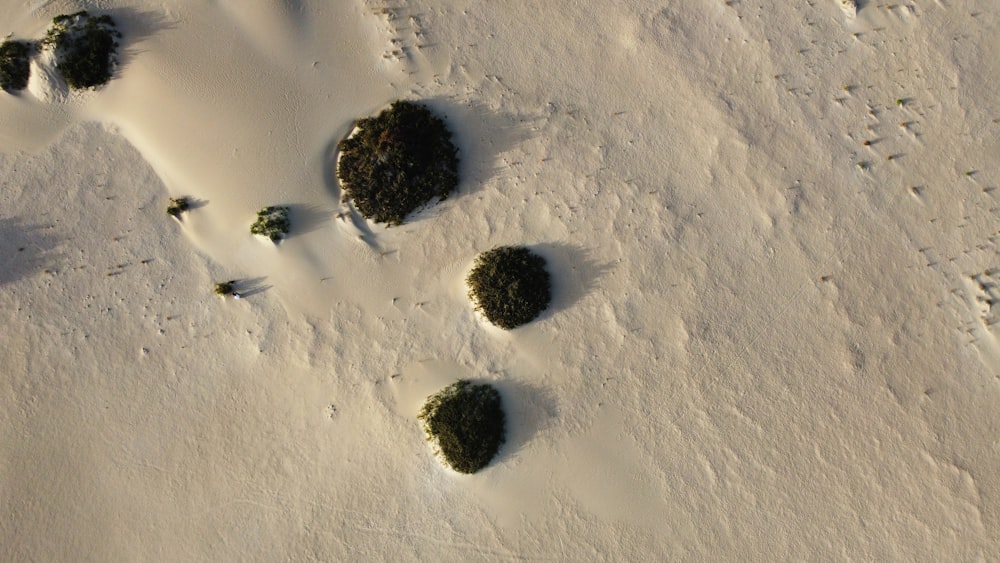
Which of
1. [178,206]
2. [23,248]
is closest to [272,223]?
[178,206]

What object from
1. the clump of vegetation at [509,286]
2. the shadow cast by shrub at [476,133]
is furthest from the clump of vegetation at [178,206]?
the clump of vegetation at [509,286]

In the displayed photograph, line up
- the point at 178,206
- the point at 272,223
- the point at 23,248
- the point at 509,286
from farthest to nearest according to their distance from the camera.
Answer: the point at 23,248, the point at 178,206, the point at 272,223, the point at 509,286

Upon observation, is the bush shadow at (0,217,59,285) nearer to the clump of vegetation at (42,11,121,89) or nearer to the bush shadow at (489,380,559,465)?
the clump of vegetation at (42,11,121,89)

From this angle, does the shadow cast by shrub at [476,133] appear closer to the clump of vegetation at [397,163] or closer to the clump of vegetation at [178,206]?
the clump of vegetation at [397,163]

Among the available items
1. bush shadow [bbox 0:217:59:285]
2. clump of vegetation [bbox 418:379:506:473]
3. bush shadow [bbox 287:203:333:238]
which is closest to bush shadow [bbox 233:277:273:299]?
bush shadow [bbox 287:203:333:238]

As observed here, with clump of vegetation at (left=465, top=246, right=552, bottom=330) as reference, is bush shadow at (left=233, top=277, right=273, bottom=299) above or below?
below

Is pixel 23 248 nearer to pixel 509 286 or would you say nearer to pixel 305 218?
pixel 305 218
